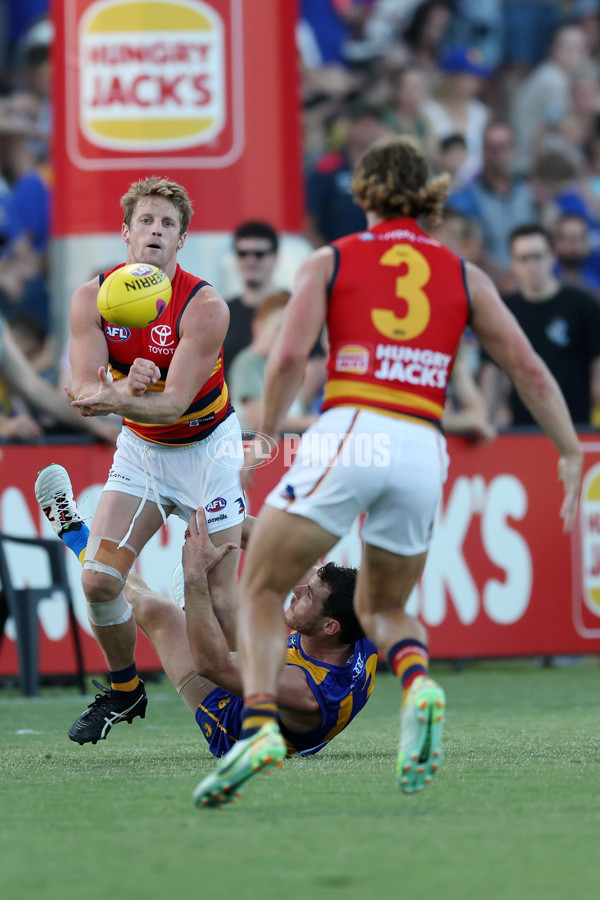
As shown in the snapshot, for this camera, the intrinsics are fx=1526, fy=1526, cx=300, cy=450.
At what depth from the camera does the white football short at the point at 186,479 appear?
681cm

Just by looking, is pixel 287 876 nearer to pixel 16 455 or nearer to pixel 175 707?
pixel 175 707

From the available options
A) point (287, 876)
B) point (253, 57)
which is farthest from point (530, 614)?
point (287, 876)

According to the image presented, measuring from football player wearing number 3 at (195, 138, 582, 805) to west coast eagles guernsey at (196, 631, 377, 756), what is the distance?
1125mm

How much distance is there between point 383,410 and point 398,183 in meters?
0.80

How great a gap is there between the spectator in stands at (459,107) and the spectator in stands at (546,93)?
0.91 m

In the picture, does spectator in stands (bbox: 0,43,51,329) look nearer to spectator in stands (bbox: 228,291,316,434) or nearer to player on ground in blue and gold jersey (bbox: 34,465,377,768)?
spectator in stands (bbox: 228,291,316,434)

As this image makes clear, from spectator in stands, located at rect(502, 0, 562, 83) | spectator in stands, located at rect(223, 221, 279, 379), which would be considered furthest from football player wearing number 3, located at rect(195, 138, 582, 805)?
spectator in stands, located at rect(502, 0, 562, 83)

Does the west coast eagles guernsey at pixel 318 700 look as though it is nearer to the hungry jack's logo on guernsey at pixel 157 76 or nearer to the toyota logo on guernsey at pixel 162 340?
the toyota logo on guernsey at pixel 162 340

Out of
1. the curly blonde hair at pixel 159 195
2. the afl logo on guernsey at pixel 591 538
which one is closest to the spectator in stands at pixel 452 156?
the afl logo on guernsey at pixel 591 538

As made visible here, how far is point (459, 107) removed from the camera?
1590 cm

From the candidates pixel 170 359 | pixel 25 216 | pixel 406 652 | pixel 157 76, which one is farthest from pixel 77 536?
pixel 25 216

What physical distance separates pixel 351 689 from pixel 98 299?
1975mm

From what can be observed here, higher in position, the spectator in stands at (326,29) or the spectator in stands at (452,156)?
the spectator in stands at (326,29)

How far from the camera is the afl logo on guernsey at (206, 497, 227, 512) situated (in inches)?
267
